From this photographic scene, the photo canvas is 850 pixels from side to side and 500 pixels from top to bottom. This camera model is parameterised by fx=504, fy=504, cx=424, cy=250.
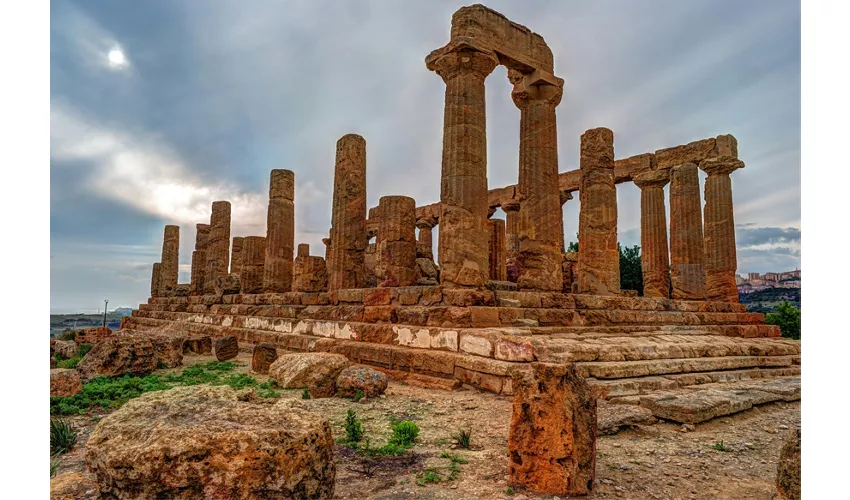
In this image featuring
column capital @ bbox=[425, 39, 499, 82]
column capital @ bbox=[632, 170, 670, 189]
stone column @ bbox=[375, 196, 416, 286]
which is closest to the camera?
column capital @ bbox=[425, 39, 499, 82]

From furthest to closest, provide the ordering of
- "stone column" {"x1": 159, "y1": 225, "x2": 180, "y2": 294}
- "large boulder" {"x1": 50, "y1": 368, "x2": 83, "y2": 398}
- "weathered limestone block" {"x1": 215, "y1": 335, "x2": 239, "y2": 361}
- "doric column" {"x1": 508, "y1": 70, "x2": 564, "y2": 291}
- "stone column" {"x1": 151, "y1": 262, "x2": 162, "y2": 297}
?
"stone column" {"x1": 151, "y1": 262, "x2": 162, "y2": 297}
"stone column" {"x1": 159, "y1": 225, "x2": 180, "y2": 294}
"doric column" {"x1": 508, "y1": 70, "x2": 564, "y2": 291}
"weathered limestone block" {"x1": 215, "y1": 335, "x2": 239, "y2": 361}
"large boulder" {"x1": 50, "y1": 368, "x2": 83, "y2": 398}

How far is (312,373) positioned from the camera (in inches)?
261

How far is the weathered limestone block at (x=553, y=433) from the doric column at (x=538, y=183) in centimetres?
781

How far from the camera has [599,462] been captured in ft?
12.8

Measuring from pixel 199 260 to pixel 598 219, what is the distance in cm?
1818

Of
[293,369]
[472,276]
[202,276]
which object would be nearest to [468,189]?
[472,276]

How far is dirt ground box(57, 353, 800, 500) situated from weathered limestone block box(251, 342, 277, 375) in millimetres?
2758

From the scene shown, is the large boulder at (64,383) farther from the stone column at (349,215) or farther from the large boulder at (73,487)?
the stone column at (349,215)

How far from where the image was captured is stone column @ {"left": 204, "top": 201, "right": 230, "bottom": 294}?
71.2 feet

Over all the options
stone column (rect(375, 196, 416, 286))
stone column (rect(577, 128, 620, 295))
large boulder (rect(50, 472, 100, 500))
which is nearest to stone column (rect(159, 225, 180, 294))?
stone column (rect(375, 196, 416, 286))

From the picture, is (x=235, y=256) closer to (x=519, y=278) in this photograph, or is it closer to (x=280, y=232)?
(x=280, y=232)

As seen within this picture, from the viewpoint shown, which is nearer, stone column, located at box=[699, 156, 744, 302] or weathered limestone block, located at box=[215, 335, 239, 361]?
weathered limestone block, located at box=[215, 335, 239, 361]

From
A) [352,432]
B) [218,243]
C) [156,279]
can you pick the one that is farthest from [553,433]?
[156,279]

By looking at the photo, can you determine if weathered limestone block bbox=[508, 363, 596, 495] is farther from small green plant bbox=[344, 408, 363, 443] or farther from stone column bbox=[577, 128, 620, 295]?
stone column bbox=[577, 128, 620, 295]
